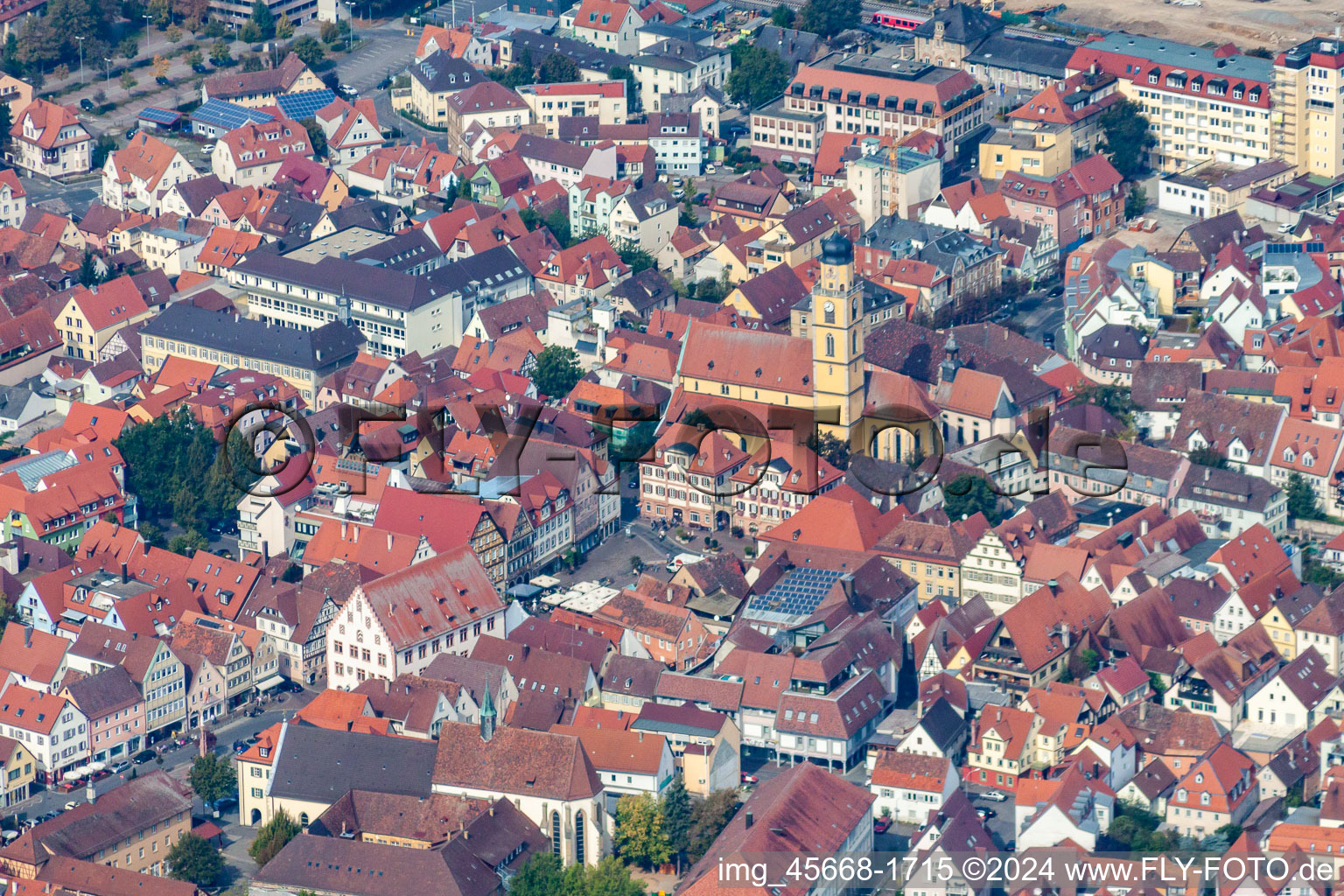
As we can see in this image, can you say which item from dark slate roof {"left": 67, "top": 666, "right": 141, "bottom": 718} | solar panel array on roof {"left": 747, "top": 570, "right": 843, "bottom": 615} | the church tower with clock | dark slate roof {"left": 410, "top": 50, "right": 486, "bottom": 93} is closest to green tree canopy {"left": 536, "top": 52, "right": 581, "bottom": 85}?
dark slate roof {"left": 410, "top": 50, "right": 486, "bottom": 93}

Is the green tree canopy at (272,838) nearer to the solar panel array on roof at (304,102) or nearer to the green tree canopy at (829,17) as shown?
the solar panel array on roof at (304,102)

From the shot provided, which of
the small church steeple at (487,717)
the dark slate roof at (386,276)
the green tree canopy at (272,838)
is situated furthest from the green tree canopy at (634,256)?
the green tree canopy at (272,838)

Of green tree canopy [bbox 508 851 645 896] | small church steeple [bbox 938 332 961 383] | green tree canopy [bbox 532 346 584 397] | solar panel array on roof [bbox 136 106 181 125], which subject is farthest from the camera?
solar panel array on roof [bbox 136 106 181 125]

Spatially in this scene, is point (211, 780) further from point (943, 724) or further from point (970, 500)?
point (970, 500)

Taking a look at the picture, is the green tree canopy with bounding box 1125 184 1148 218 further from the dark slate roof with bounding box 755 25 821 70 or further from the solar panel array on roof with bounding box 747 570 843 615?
the solar panel array on roof with bounding box 747 570 843 615

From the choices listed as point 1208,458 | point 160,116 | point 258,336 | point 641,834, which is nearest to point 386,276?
point 258,336

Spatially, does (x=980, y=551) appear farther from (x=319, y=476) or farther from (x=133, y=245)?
(x=133, y=245)
